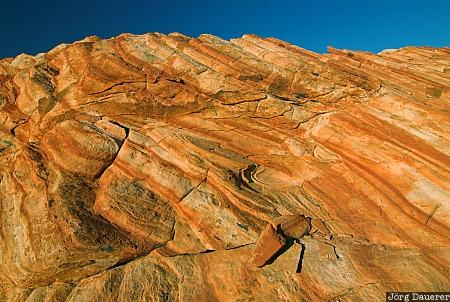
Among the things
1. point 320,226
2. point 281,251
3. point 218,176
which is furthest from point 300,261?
point 218,176

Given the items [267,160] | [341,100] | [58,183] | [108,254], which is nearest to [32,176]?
[58,183]

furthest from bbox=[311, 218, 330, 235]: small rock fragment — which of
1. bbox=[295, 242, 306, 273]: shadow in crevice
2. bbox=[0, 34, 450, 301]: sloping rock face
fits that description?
bbox=[295, 242, 306, 273]: shadow in crevice

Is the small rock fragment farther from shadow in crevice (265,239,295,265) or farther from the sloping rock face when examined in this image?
shadow in crevice (265,239,295,265)

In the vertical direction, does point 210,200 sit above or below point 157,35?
below

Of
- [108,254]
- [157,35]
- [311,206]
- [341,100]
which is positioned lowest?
[108,254]

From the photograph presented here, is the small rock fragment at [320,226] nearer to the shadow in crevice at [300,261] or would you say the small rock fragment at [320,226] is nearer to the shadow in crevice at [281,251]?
the shadow in crevice at [300,261]

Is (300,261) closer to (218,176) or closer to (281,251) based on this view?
(281,251)

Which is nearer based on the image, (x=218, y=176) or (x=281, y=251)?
(x=281, y=251)

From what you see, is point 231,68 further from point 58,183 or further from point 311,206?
point 58,183
